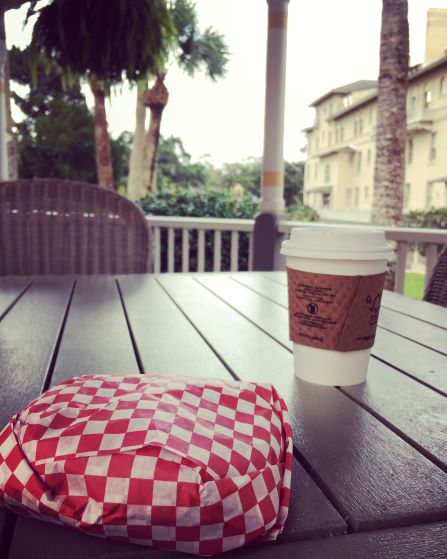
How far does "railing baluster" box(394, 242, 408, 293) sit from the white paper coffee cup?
88.9 inches

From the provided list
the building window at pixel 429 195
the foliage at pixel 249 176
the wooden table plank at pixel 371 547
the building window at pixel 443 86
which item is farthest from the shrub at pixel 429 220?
the wooden table plank at pixel 371 547

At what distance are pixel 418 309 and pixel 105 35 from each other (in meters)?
2.85

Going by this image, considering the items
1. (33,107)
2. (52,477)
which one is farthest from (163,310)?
(33,107)

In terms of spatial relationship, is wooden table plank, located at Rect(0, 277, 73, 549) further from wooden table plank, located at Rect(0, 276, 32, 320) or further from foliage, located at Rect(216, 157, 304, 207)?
foliage, located at Rect(216, 157, 304, 207)

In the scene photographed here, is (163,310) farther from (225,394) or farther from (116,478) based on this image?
(116,478)

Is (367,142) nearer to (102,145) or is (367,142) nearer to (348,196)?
(348,196)

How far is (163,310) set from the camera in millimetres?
1148

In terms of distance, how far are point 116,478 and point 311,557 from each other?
142mm

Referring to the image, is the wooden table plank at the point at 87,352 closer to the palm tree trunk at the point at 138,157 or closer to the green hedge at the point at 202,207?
the green hedge at the point at 202,207

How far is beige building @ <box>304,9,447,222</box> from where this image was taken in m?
22.8

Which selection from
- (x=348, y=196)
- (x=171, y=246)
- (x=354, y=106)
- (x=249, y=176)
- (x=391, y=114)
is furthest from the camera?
(x=348, y=196)

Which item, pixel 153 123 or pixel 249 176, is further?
pixel 249 176

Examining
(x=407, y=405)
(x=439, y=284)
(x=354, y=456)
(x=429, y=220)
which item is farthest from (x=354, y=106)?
(x=354, y=456)

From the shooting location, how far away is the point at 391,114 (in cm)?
726
